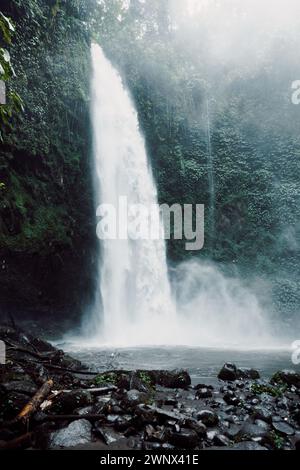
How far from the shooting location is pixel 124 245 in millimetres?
14164

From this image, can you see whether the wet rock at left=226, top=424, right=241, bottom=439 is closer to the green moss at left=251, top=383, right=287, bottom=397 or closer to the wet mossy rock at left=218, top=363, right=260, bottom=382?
the green moss at left=251, top=383, right=287, bottom=397

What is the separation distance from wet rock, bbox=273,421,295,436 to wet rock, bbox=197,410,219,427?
64 cm

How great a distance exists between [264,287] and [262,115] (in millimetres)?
10777

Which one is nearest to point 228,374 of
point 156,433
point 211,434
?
point 211,434

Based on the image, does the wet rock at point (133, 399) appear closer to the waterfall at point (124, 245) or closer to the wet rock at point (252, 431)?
the wet rock at point (252, 431)

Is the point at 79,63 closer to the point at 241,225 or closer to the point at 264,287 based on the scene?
the point at 241,225

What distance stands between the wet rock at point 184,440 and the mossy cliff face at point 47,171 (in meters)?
9.59

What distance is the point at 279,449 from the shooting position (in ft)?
9.95

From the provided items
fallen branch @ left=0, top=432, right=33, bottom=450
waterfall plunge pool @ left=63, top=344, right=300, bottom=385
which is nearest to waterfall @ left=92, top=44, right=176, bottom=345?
waterfall plunge pool @ left=63, top=344, right=300, bottom=385

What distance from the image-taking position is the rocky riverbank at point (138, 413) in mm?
3035

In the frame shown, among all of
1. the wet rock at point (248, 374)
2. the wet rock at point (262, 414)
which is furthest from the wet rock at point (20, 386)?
the wet rock at point (248, 374)

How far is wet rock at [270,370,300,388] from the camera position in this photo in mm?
5309
